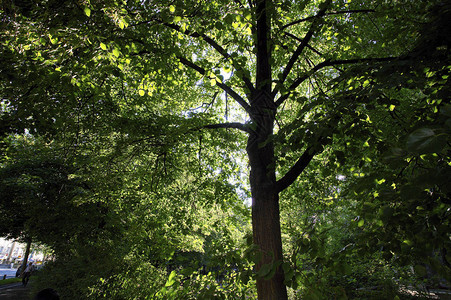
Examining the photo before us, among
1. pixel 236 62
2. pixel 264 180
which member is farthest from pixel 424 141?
pixel 264 180

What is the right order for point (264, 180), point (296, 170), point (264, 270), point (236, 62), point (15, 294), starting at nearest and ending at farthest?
point (264, 270) → point (236, 62) → point (296, 170) → point (264, 180) → point (15, 294)

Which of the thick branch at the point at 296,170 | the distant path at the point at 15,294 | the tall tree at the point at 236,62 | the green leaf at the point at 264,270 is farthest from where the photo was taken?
the distant path at the point at 15,294

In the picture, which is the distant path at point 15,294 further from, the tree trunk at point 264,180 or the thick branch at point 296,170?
the thick branch at point 296,170

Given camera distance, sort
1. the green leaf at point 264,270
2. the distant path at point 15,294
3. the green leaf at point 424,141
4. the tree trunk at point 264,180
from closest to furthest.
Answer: the green leaf at point 424,141, the green leaf at point 264,270, the tree trunk at point 264,180, the distant path at point 15,294

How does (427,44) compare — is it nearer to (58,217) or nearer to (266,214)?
(266,214)

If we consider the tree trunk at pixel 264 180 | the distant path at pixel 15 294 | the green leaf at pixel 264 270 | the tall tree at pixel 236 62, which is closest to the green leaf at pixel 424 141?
the tall tree at pixel 236 62

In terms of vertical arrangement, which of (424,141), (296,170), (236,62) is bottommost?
(424,141)

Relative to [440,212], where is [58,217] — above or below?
above

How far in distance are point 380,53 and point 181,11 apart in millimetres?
4790

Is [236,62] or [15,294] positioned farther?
[15,294]

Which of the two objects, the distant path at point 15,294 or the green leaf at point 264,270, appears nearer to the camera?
the green leaf at point 264,270

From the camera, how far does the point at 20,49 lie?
3791 mm

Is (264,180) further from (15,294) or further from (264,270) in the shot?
(15,294)

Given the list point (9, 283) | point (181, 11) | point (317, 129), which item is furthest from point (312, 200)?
point (9, 283)
